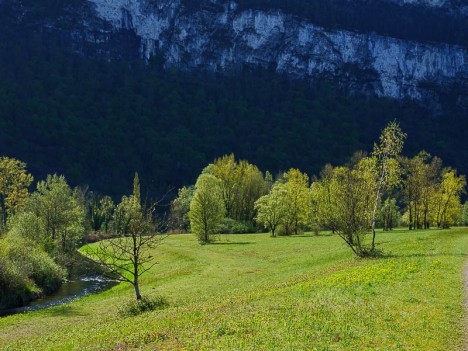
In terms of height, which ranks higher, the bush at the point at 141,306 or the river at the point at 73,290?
the bush at the point at 141,306

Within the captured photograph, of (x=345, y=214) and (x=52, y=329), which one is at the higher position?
(x=345, y=214)

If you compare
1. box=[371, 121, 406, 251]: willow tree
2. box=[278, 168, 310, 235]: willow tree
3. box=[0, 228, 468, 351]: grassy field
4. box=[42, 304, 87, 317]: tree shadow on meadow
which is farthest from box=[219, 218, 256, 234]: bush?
box=[42, 304, 87, 317]: tree shadow on meadow

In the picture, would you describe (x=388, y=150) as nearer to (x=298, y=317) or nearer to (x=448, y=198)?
(x=298, y=317)

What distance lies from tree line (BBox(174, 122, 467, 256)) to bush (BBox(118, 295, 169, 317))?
17.3 m

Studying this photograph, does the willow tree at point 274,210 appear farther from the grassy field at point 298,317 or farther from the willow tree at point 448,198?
the grassy field at point 298,317

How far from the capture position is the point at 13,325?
2980cm

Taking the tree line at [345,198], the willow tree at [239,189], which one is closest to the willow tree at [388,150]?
the tree line at [345,198]

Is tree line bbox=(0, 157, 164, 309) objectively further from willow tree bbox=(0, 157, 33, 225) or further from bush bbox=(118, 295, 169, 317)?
bush bbox=(118, 295, 169, 317)

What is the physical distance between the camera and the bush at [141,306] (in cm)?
2639

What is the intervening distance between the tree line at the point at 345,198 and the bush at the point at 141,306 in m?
17.3

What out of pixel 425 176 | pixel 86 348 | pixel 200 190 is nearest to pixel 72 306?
pixel 86 348

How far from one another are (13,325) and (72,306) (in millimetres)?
6396

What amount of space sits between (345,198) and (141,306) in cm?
2063

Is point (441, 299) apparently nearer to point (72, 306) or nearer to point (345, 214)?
point (345, 214)
